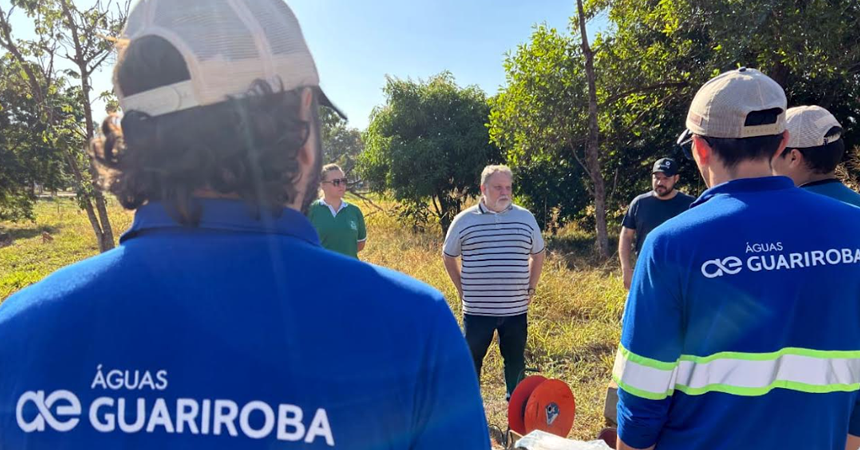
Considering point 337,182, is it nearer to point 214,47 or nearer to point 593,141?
point 214,47

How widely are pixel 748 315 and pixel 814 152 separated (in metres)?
1.31

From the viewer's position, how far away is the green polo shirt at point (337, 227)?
4645 millimetres

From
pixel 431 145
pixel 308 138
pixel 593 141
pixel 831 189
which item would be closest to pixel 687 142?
pixel 831 189

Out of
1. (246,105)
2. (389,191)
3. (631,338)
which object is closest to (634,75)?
(389,191)

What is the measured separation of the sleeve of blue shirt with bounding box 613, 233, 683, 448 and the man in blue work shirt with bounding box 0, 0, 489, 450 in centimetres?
87

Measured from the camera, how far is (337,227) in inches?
185

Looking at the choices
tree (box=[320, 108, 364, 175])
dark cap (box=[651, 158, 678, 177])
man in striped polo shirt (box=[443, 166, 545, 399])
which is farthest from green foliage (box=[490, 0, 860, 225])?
man in striped polo shirt (box=[443, 166, 545, 399])

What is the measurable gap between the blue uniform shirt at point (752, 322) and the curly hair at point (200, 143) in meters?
1.10

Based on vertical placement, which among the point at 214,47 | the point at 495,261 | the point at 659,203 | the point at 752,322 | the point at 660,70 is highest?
the point at 660,70

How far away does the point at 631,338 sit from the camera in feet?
5.04

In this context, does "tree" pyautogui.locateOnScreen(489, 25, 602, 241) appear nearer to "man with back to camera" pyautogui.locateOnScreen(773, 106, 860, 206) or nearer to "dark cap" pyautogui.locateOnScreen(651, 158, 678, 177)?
"dark cap" pyautogui.locateOnScreen(651, 158, 678, 177)

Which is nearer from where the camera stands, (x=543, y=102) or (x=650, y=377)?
(x=650, y=377)

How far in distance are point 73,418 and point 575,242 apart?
39.8 ft

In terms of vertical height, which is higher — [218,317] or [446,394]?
[218,317]
